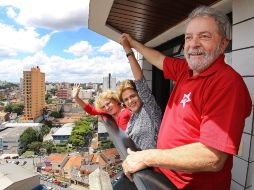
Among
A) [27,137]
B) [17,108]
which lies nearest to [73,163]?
[27,137]

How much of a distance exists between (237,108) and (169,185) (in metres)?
0.27

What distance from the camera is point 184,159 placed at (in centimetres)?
80

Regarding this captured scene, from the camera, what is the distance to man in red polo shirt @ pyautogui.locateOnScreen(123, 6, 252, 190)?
30.2 inches

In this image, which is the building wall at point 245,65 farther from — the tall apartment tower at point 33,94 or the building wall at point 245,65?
the tall apartment tower at point 33,94

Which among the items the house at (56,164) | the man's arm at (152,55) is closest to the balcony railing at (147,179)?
the man's arm at (152,55)

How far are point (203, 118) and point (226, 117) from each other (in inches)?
3.3

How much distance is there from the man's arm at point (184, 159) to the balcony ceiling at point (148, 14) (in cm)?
130

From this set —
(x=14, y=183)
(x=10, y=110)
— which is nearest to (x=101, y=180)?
(x=14, y=183)

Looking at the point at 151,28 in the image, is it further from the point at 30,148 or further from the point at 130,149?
the point at 30,148

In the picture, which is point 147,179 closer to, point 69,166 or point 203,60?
point 203,60

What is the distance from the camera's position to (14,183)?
454 cm

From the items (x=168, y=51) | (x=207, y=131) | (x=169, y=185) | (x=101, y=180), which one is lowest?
(x=101, y=180)

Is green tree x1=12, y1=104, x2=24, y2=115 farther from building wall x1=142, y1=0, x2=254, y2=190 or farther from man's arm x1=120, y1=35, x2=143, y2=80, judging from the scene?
building wall x1=142, y1=0, x2=254, y2=190

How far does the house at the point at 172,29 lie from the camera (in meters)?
1.50
